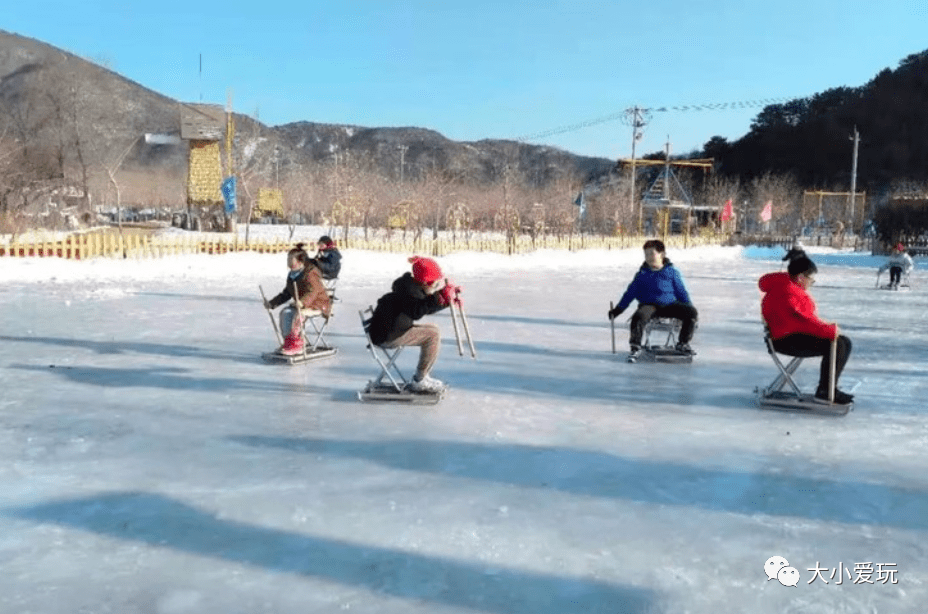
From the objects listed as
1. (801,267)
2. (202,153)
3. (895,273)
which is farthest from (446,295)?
(202,153)

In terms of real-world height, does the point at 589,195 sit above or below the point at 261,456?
above

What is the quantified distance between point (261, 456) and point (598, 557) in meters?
2.26

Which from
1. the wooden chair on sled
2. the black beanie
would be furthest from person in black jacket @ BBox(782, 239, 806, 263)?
the wooden chair on sled

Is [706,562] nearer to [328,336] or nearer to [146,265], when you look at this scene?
[328,336]

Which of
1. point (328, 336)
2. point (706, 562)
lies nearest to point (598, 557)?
point (706, 562)

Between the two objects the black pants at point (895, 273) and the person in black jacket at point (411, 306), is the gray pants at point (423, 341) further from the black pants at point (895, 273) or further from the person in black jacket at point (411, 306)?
the black pants at point (895, 273)

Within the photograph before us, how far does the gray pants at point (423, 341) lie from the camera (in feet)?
19.5

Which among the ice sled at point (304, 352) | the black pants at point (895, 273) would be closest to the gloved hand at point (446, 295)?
the ice sled at point (304, 352)

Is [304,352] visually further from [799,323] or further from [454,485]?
[799,323]

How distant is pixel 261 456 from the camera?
4.70 metres

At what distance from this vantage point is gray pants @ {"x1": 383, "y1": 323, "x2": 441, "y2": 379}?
5.93 metres

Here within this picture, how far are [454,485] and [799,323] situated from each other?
3.11 metres

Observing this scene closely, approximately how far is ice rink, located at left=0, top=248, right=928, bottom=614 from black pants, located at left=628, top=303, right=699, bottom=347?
1.14 feet

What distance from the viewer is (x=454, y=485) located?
4.20m
